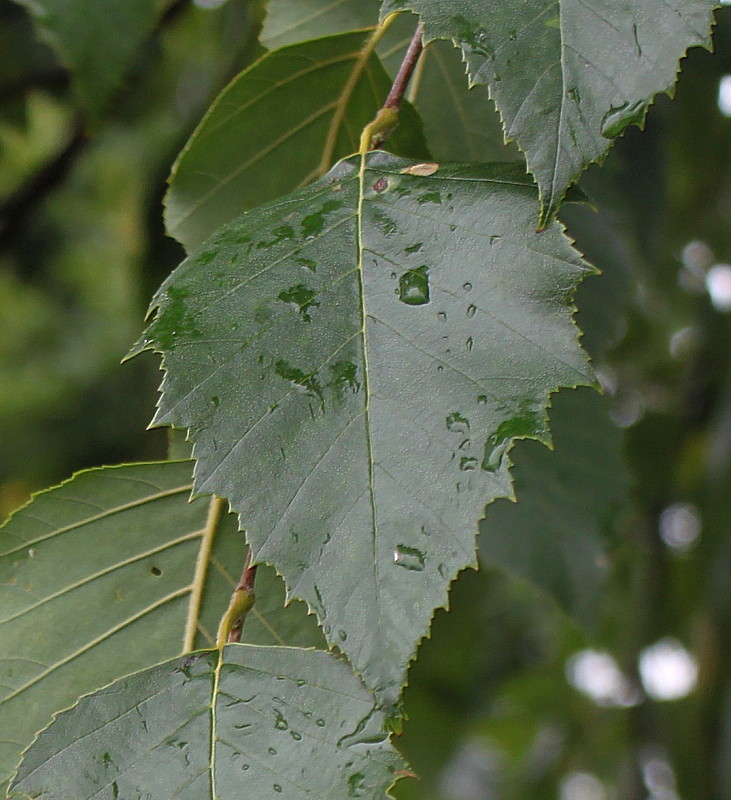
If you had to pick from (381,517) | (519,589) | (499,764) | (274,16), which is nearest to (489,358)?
(381,517)

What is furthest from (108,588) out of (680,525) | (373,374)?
(680,525)

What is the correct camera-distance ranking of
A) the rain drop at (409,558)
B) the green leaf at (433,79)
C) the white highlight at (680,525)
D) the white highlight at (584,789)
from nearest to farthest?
the rain drop at (409,558)
the green leaf at (433,79)
the white highlight at (680,525)
the white highlight at (584,789)

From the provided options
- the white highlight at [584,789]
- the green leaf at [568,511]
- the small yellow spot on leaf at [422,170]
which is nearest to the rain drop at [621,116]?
the small yellow spot on leaf at [422,170]

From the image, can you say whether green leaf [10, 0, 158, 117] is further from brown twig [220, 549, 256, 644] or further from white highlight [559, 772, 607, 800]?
white highlight [559, 772, 607, 800]

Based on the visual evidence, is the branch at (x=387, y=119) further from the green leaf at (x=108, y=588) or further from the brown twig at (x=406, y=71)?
the green leaf at (x=108, y=588)

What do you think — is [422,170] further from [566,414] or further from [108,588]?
[566,414]

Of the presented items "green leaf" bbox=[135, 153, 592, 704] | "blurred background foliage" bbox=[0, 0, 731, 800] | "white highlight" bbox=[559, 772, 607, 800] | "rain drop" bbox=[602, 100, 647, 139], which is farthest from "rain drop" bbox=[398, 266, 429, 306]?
"white highlight" bbox=[559, 772, 607, 800]
